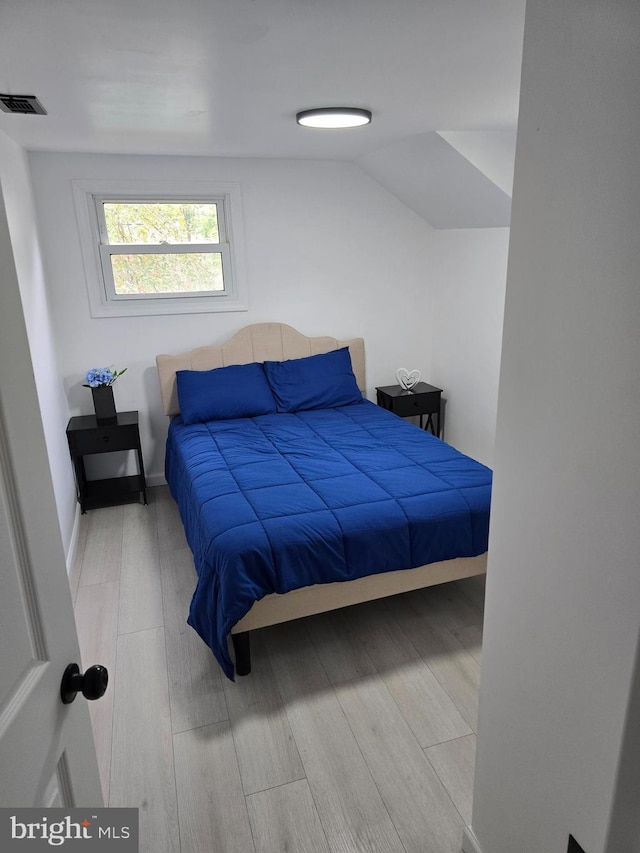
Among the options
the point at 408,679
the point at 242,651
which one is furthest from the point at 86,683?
the point at 408,679

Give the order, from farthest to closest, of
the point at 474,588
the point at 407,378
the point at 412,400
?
the point at 407,378 → the point at 412,400 → the point at 474,588

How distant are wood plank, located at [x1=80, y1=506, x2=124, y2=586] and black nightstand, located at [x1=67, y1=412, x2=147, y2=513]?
12cm

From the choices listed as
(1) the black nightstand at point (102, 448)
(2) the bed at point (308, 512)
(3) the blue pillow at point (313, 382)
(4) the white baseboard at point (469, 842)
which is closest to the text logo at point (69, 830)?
(4) the white baseboard at point (469, 842)

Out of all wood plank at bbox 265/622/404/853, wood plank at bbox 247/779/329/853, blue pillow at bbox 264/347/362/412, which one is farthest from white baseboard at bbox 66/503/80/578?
wood plank at bbox 247/779/329/853

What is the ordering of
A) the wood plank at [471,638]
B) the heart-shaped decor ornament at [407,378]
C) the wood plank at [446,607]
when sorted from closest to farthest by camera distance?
1. the wood plank at [471,638]
2. the wood plank at [446,607]
3. the heart-shaped decor ornament at [407,378]

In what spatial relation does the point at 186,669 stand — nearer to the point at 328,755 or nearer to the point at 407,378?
the point at 328,755

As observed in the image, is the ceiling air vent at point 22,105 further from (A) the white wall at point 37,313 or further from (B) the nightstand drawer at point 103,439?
(B) the nightstand drawer at point 103,439

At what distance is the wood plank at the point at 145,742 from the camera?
173cm

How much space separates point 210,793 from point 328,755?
0.41m

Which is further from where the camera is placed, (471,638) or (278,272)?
(278,272)

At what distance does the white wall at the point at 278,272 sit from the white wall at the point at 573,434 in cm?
317

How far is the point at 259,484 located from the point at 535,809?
173 cm

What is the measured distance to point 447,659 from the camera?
2.38 m

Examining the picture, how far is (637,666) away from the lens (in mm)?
952
